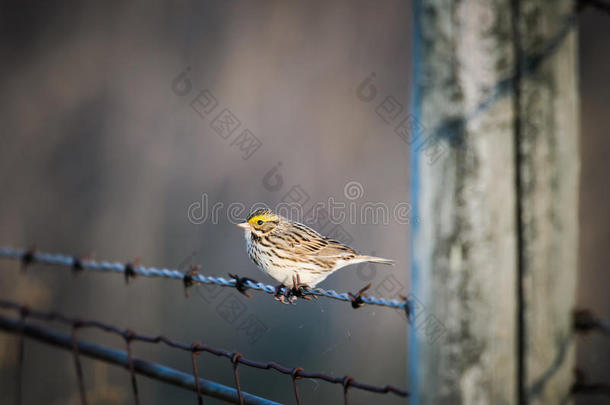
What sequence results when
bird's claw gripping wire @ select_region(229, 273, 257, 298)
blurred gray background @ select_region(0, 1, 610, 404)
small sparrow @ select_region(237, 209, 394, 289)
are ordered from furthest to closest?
blurred gray background @ select_region(0, 1, 610, 404), small sparrow @ select_region(237, 209, 394, 289), bird's claw gripping wire @ select_region(229, 273, 257, 298)

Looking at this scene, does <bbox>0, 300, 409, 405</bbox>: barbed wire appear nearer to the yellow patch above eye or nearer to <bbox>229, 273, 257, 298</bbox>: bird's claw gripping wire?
<bbox>229, 273, 257, 298</bbox>: bird's claw gripping wire

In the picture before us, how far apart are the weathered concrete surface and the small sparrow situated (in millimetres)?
2456

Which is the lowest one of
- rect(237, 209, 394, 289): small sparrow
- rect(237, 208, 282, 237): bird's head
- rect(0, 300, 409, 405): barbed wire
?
rect(0, 300, 409, 405): barbed wire

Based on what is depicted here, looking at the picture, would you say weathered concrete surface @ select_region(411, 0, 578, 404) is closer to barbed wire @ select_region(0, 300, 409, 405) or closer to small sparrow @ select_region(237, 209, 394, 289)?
barbed wire @ select_region(0, 300, 409, 405)

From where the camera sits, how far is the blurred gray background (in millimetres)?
7898

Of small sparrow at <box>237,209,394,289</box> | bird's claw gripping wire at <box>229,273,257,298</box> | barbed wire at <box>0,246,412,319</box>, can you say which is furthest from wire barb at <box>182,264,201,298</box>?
small sparrow at <box>237,209,394,289</box>

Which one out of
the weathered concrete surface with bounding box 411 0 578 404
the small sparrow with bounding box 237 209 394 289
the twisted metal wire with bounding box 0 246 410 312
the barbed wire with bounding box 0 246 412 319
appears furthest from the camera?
the small sparrow with bounding box 237 209 394 289

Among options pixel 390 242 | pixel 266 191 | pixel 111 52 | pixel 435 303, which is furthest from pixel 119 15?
pixel 435 303

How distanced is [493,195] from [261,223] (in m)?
2.73

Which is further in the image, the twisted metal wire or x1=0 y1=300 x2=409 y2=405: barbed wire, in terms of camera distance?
the twisted metal wire

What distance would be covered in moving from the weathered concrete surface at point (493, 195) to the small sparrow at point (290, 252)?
246cm

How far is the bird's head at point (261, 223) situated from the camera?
3861 millimetres

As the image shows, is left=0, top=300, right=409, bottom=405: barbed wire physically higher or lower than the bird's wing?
lower

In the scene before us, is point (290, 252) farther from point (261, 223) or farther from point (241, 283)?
point (241, 283)
